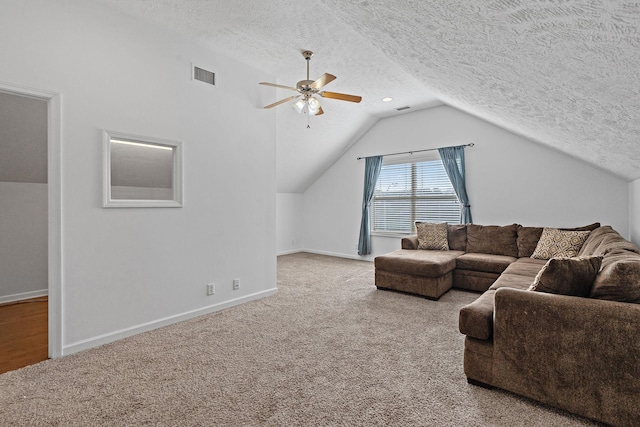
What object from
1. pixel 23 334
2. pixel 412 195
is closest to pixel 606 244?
pixel 412 195

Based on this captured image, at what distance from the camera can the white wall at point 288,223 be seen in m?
7.46

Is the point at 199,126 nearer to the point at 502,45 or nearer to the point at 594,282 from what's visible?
the point at 502,45

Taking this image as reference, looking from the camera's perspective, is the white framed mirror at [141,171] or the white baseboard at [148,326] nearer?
the white baseboard at [148,326]

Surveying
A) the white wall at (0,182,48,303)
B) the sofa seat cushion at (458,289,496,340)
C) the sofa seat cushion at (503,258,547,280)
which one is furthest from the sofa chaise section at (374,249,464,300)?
the white wall at (0,182,48,303)

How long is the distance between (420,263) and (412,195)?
251cm

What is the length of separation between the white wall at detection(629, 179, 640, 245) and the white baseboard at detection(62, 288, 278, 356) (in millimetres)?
4637

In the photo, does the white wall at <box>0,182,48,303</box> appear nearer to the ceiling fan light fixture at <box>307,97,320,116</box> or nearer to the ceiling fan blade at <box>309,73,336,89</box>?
the ceiling fan light fixture at <box>307,97,320,116</box>

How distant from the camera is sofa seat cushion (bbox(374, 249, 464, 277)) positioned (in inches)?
153

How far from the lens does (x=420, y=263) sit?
3.97m

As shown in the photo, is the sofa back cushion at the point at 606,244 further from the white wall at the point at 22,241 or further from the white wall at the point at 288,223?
the white wall at the point at 22,241

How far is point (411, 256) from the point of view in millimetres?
4309

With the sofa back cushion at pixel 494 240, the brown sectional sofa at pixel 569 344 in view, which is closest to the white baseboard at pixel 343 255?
the sofa back cushion at pixel 494 240

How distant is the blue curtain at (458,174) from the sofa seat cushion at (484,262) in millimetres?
1137

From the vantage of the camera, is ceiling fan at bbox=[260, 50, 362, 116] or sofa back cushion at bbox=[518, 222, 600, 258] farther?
sofa back cushion at bbox=[518, 222, 600, 258]
